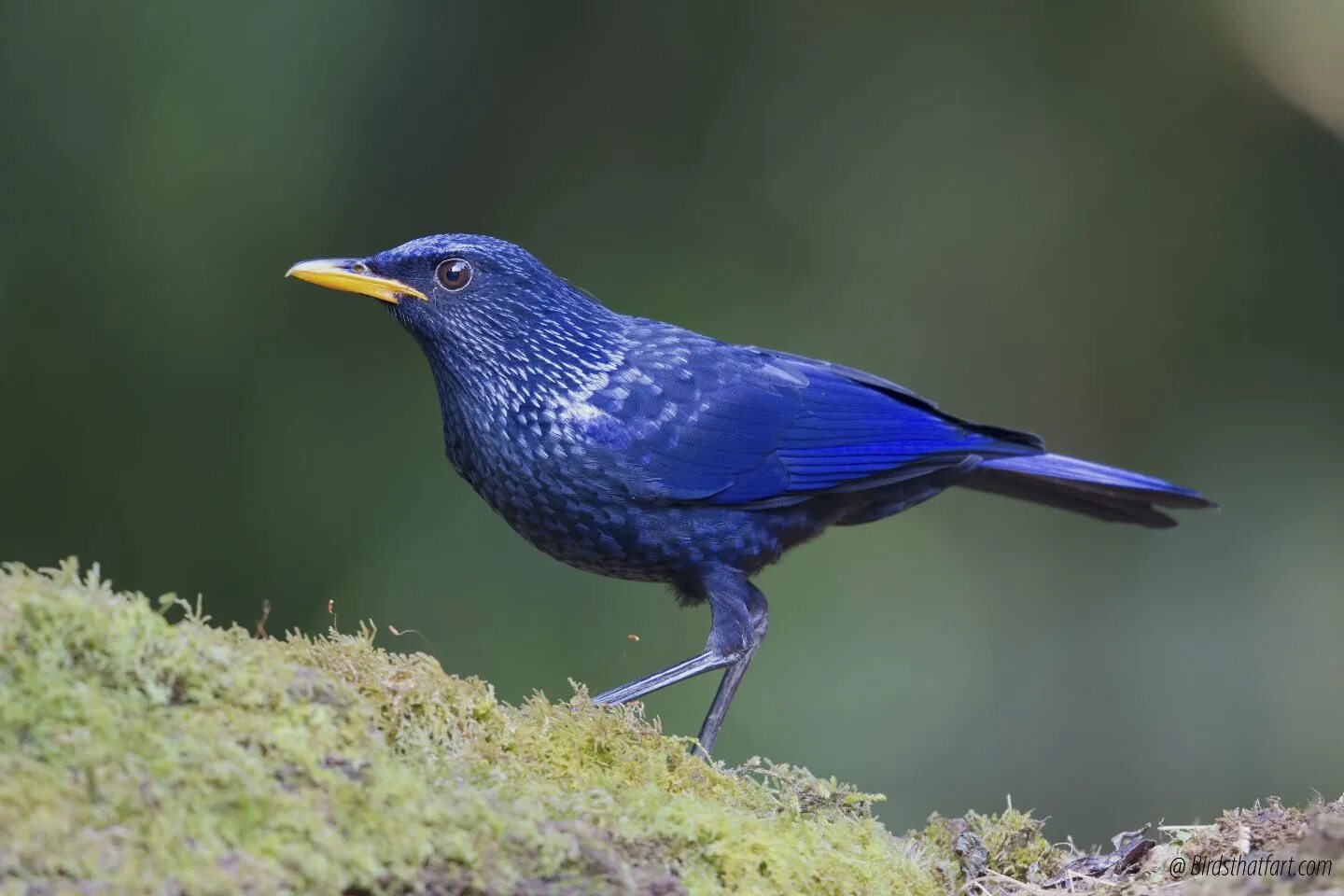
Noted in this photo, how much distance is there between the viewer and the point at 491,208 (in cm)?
668

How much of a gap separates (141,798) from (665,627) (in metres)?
4.49

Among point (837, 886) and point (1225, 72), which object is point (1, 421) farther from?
point (1225, 72)

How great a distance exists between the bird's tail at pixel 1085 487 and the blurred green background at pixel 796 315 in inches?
81.1

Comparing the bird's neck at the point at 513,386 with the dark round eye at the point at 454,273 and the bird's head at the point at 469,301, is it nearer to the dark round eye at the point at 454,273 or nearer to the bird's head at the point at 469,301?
the bird's head at the point at 469,301

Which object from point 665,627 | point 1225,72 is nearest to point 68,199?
point 665,627

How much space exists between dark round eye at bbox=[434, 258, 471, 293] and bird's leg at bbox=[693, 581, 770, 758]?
52.8 inches

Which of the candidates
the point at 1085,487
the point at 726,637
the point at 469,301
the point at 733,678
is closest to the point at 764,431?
the point at 726,637

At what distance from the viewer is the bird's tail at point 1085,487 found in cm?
452

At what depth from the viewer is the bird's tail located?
4516 millimetres

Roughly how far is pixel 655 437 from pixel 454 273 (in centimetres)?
88

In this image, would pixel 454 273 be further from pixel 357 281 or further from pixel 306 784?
pixel 306 784

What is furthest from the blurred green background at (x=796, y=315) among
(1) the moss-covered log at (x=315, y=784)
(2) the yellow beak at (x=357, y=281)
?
(1) the moss-covered log at (x=315, y=784)

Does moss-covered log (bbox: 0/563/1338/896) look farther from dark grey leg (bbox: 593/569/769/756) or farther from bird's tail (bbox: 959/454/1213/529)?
bird's tail (bbox: 959/454/1213/529)

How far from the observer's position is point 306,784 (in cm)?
212
